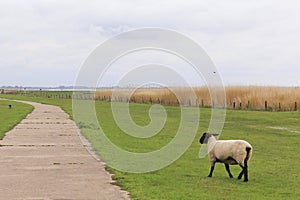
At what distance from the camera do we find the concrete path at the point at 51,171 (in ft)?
36.1

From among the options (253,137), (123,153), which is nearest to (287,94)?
(253,137)

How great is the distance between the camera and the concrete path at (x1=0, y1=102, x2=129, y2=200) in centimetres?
1102

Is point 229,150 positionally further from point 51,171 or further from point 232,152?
point 51,171

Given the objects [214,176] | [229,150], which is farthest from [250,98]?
[229,150]

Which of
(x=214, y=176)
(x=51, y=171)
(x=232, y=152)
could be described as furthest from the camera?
(x=51, y=171)

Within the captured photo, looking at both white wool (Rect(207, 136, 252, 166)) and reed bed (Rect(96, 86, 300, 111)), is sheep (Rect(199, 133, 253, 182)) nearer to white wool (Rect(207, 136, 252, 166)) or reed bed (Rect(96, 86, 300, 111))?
white wool (Rect(207, 136, 252, 166))

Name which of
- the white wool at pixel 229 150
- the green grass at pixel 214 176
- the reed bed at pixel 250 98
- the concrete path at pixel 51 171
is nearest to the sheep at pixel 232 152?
the white wool at pixel 229 150

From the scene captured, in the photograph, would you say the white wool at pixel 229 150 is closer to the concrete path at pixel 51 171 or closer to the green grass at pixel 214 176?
the green grass at pixel 214 176

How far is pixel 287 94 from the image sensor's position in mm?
52844

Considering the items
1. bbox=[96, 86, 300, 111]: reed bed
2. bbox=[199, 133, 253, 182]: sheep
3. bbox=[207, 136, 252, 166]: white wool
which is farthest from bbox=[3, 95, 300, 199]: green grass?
bbox=[96, 86, 300, 111]: reed bed

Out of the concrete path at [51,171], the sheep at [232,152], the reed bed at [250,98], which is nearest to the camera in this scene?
the concrete path at [51,171]

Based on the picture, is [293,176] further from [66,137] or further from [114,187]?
[66,137]

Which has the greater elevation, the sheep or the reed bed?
the reed bed

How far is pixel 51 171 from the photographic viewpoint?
46.4 feet
